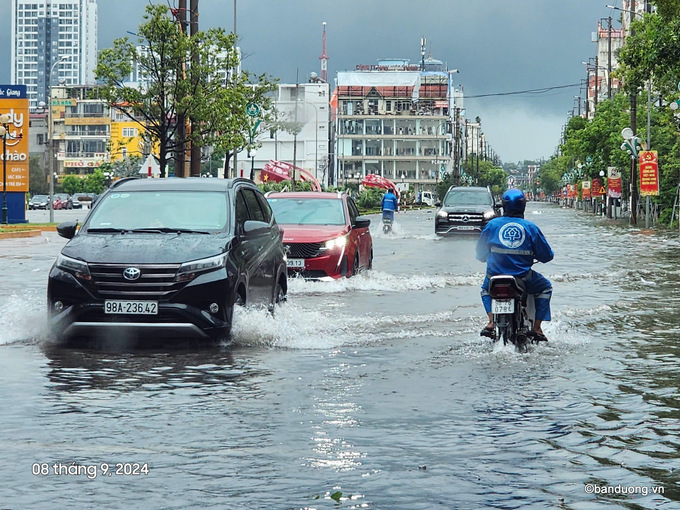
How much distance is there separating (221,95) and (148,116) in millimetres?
2248

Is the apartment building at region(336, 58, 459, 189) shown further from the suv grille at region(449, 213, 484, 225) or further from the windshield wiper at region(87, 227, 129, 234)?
the windshield wiper at region(87, 227, 129, 234)

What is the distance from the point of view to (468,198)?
41844 millimetres

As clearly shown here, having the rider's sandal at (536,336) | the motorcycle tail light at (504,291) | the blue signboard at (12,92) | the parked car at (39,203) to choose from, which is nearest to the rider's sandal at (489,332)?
the rider's sandal at (536,336)

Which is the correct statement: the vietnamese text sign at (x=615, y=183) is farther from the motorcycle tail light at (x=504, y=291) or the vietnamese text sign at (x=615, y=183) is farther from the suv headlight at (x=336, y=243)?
the motorcycle tail light at (x=504, y=291)

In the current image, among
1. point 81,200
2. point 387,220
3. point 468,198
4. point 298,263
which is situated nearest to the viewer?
point 298,263

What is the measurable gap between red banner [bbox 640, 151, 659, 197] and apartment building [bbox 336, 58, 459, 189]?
132 metres

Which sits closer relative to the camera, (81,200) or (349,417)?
(349,417)

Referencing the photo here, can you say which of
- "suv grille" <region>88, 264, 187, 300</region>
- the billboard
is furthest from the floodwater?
the billboard

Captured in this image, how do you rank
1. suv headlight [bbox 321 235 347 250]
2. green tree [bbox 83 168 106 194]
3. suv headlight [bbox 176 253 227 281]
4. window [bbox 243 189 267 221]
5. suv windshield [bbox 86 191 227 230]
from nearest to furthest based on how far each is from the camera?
suv headlight [bbox 176 253 227 281], suv windshield [bbox 86 191 227 230], window [bbox 243 189 267 221], suv headlight [bbox 321 235 347 250], green tree [bbox 83 168 106 194]

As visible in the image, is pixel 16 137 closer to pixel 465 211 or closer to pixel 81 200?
pixel 465 211

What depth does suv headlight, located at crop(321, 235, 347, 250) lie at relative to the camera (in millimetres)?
19703

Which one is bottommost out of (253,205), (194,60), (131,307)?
(131,307)

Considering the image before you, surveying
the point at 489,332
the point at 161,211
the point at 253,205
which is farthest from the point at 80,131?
the point at 489,332

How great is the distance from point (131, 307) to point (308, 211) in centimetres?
979
